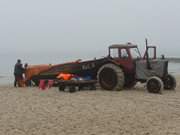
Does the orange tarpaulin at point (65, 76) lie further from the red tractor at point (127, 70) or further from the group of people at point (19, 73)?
the group of people at point (19, 73)

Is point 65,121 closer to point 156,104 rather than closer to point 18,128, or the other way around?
point 18,128

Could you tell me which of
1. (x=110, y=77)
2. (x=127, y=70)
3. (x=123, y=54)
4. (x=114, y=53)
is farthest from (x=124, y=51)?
(x=110, y=77)

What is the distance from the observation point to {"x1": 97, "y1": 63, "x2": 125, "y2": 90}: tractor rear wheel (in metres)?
18.8

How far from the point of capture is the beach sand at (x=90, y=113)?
10.4 metres

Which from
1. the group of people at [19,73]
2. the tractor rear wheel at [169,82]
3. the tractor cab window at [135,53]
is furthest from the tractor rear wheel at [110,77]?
the group of people at [19,73]

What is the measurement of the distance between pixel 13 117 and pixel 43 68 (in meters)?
10.2

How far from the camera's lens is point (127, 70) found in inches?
756

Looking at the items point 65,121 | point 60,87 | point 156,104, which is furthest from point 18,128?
point 60,87

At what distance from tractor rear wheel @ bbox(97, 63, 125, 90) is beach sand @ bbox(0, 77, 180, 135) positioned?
900 mm

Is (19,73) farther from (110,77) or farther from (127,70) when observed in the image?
(127,70)

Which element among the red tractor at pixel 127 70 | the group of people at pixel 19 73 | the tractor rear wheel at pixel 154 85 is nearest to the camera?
the tractor rear wheel at pixel 154 85

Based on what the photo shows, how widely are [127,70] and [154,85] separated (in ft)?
5.41

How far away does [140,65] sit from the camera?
18688 mm

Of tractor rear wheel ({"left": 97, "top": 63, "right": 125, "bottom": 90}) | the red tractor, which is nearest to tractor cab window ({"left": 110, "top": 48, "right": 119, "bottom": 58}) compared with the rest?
the red tractor
